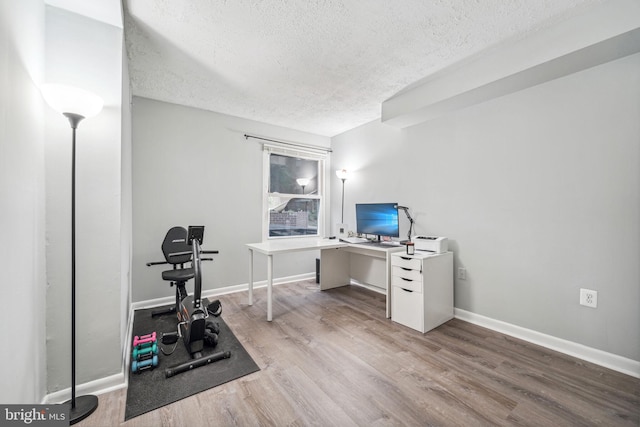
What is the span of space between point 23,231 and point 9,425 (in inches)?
30.8

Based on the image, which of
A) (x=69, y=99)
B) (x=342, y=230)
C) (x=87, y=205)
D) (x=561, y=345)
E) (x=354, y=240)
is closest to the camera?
(x=69, y=99)

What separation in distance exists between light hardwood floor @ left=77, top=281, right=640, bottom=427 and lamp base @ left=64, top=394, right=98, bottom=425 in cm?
4

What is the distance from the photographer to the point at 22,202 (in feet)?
3.97

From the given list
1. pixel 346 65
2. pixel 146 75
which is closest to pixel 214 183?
pixel 146 75

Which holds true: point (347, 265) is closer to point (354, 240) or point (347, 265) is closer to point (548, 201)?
point (354, 240)

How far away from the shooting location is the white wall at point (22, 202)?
3.38 ft

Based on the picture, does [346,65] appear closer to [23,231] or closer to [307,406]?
[23,231]

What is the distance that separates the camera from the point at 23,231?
1.22m

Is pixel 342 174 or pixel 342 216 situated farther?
pixel 342 216

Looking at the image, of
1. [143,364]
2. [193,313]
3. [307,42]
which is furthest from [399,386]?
[307,42]

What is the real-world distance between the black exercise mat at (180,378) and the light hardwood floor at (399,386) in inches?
2.3

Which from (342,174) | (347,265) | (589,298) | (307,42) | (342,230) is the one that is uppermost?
(307,42)

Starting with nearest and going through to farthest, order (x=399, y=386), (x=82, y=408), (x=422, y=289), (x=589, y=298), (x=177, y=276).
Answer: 1. (x=82, y=408)
2. (x=399, y=386)
3. (x=589, y=298)
4. (x=422, y=289)
5. (x=177, y=276)

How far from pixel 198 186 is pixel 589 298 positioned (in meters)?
4.05
